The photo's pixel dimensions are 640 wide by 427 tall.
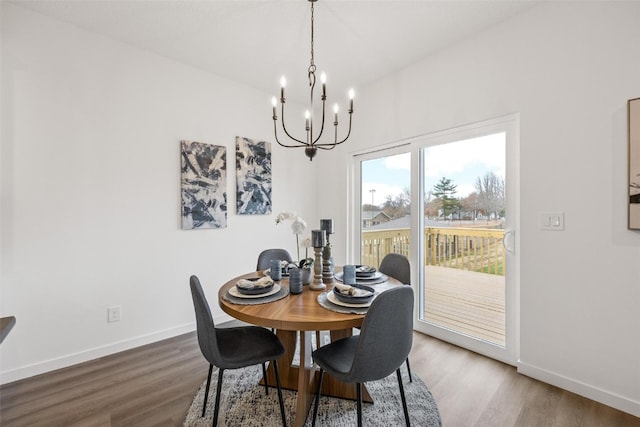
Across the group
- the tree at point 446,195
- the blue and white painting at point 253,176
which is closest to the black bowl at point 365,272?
the tree at point 446,195

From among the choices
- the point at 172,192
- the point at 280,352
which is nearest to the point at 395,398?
the point at 280,352

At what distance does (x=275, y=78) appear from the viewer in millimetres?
3207

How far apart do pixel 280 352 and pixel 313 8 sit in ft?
7.56

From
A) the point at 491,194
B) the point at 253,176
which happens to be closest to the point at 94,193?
the point at 253,176

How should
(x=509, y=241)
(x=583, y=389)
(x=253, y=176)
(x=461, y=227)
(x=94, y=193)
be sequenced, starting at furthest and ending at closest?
(x=253, y=176) → (x=461, y=227) → (x=94, y=193) → (x=509, y=241) → (x=583, y=389)

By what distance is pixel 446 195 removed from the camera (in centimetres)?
273

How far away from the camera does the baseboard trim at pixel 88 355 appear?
2.09 m

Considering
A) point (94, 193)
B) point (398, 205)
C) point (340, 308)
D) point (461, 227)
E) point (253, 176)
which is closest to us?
point (340, 308)

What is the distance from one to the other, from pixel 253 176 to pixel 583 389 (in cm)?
330

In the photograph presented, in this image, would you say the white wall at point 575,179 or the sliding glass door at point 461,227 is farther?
the sliding glass door at point 461,227

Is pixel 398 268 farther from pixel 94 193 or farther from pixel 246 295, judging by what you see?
pixel 94 193

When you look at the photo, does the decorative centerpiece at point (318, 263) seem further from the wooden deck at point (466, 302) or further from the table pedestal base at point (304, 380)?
the wooden deck at point (466, 302)

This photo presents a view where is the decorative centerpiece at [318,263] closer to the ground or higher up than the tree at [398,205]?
closer to the ground

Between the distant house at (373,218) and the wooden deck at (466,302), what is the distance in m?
0.74
